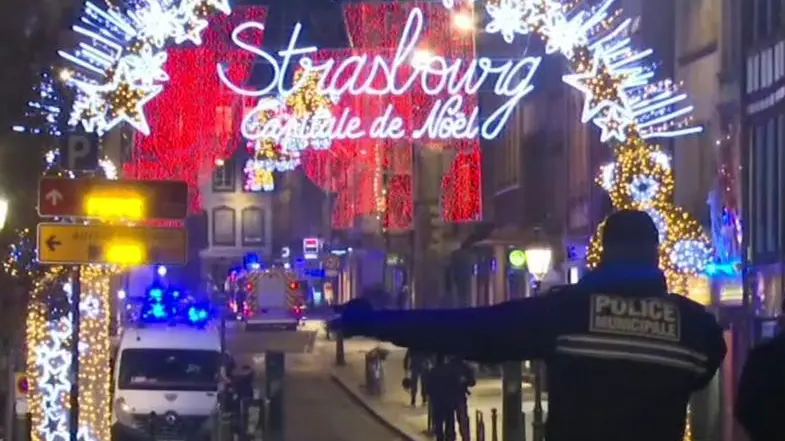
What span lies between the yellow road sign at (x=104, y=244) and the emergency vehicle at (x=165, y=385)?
1276cm

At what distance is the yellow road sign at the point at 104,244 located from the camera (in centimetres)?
1473

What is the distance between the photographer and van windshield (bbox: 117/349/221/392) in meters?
28.3

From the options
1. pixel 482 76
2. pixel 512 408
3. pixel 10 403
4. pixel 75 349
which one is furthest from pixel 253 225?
pixel 75 349

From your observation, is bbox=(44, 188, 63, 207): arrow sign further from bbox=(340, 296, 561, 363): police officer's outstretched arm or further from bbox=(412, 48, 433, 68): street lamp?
bbox=(340, 296, 561, 363): police officer's outstretched arm

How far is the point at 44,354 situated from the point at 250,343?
20.5 m

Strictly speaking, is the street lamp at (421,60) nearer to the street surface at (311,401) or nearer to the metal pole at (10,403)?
the metal pole at (10,403)

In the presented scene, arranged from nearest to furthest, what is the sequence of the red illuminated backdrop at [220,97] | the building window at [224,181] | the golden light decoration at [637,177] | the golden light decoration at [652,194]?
the golden light decoration at [637,177] < the golden light decoration at [652,194] < the red illuminated backdrop at [220,97] < the building window at [224,181]

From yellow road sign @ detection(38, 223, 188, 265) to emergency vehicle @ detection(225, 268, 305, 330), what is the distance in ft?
162

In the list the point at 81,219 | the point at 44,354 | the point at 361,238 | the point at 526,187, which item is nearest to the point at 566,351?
the point at 81,219

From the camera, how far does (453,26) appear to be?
99.3 feet

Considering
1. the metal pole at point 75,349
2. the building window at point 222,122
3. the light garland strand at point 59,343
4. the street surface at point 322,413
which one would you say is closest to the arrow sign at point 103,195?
the metal pole at point 75,349

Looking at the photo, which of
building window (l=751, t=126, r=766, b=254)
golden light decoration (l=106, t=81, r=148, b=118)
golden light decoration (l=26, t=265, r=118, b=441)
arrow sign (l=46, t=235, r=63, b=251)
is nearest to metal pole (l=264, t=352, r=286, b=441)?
golden light decoration (l=26, t=265, r=118, b=441)

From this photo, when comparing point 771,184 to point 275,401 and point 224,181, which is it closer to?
point 275,401

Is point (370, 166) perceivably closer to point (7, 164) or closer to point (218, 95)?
point (218, 95)
